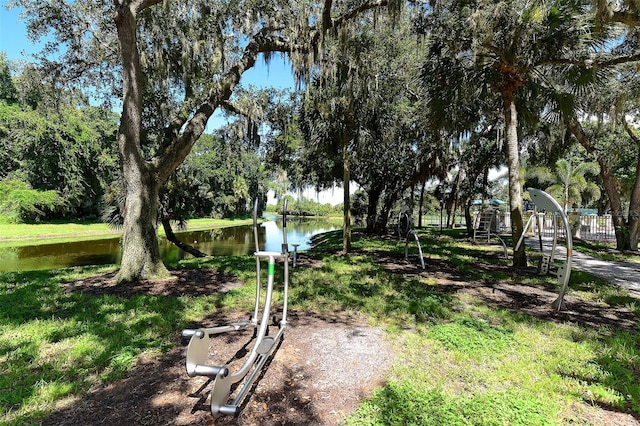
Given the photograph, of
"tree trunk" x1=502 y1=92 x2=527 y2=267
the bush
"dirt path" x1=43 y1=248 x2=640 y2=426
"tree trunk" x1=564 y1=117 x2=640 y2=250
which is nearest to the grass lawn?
"dirt path" x1=43 y1=248 x2=640 y2=426

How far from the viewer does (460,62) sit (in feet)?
22.1

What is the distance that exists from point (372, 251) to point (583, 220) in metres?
11.9

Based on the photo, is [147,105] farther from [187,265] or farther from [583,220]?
[583,220]

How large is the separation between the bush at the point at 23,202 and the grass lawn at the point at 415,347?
73.3 ft

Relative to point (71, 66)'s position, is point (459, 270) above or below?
below

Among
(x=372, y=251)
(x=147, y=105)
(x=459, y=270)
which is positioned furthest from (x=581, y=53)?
(x=147, y=105)

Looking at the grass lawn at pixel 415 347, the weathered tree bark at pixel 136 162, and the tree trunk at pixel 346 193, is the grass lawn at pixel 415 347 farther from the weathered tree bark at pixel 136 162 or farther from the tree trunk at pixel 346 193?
the tree trunk at pixel 346 193

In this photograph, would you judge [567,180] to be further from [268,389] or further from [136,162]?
[268,389]

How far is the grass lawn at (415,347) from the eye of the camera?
2.14 metres

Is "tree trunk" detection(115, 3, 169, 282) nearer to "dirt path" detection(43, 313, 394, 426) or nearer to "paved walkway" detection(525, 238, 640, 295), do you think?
"dirt path" detection(43, 313, 394, 426)

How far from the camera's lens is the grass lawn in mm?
2141

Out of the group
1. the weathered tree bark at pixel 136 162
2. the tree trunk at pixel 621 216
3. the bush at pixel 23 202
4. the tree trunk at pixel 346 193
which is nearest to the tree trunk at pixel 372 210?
the tree trunk at pixel 346 193

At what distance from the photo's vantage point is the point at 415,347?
302 cm

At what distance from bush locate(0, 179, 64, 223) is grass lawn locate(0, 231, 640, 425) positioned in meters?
22.4
